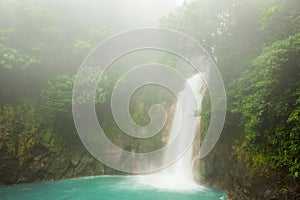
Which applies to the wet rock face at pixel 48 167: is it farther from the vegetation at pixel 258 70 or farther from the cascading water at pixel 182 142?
the vegetation at pixel 258 70

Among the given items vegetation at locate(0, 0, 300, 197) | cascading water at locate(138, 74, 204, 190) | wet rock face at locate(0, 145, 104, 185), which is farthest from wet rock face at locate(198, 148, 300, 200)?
wet rock face at locate(0, 145, 104, 185)

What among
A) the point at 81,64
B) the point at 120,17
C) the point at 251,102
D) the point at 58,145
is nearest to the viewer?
the point at 251,102

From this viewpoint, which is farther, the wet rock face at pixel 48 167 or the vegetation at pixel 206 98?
the wet rock face at pixel 48 167

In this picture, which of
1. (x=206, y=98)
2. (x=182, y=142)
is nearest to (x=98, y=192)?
(x=182, y=142)

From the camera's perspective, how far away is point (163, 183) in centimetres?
1085

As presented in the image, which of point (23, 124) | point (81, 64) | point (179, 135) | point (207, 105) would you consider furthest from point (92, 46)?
point (207, 105)

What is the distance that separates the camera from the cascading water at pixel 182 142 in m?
10.9

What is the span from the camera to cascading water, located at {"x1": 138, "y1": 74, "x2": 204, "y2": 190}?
10.9 m

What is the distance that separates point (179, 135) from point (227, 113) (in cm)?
494

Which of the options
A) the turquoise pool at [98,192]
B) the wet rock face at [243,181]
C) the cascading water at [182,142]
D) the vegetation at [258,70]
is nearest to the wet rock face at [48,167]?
the turquoise pool at [98,192]

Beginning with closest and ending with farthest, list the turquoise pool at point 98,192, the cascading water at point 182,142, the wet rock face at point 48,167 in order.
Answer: the turquoise pool at point 98,192 < the wet rock face at point 48,167 < the cascading water at point 182,142

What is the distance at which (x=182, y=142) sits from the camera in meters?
13.0

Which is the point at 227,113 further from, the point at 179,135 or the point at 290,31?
the point at 179,135

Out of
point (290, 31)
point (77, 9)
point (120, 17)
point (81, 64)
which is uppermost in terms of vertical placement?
point (120, 17)
